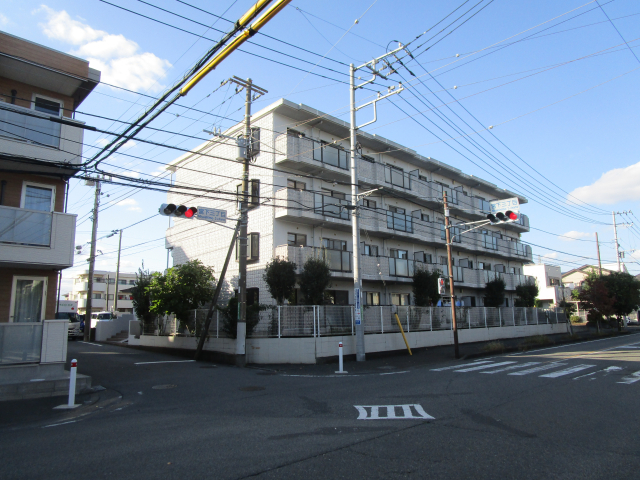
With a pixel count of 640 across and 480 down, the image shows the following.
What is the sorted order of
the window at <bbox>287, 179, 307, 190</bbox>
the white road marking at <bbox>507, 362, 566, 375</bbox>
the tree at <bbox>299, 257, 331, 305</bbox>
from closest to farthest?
the white road marking at <bbox>507, 362, 566, 375</bbox>
the tree at <bbox>299, 257, 331, 305</bbox>
the window at <bbox>287, 179, 307, 190</bbox>

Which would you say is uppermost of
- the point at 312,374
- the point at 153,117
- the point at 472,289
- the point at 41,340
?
the point at 153,117

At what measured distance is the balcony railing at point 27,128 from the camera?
11.6 m

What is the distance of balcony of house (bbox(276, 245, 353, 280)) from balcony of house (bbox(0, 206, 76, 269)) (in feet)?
31.0

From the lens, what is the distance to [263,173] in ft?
72.2

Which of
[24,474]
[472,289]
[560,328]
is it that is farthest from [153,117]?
[560,328]

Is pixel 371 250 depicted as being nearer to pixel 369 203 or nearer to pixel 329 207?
pixel 369 203

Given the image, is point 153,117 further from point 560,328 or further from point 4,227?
point 560,328

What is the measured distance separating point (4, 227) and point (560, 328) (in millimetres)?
37859

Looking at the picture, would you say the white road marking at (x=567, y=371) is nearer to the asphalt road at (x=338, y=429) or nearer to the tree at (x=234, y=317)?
the asphalt road at (x=338, y=429)

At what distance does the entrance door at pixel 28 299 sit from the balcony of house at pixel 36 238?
842 mm

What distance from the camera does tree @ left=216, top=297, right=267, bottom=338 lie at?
1645 centimetres

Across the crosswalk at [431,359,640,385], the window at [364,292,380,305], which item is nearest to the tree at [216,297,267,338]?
the crosswalk at [431,359,640,385]

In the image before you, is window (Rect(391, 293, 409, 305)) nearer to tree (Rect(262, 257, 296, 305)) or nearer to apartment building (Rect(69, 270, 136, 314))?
tree (Rect(262, 257, 296, 305))

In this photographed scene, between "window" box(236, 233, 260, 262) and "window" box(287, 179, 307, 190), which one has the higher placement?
"window" box(287, 179, 307, 190)
